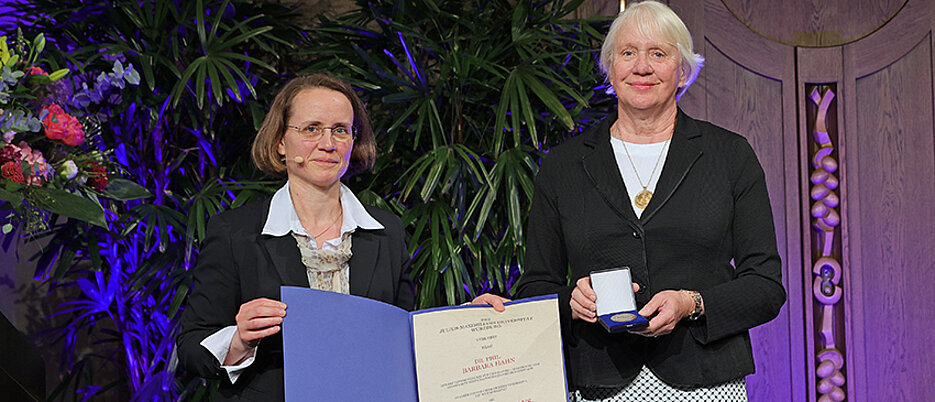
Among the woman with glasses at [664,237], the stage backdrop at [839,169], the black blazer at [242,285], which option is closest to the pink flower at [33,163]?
the black blazer at [242,285]

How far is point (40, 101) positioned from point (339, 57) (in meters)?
1.29

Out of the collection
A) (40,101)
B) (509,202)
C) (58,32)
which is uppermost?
(58,32)

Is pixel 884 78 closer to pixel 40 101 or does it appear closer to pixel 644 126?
Result: pixel 644 126

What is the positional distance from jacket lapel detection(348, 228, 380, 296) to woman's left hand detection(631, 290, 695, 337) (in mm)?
A: 563

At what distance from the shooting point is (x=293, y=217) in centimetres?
167

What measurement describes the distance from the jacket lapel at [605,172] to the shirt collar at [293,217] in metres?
0.49

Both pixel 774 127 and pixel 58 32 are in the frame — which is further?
pixel 774 127

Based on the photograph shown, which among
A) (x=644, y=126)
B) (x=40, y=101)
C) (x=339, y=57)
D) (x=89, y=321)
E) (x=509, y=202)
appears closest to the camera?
(x=644, y=126)

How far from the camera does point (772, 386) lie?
3.41m

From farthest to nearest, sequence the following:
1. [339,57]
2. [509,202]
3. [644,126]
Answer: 1. [339,57]
2. [509,202]
3. [644,126]

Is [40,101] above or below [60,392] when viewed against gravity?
above

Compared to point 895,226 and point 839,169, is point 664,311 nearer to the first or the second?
point 839,169

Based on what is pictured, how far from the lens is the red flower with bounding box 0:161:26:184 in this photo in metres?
1.85

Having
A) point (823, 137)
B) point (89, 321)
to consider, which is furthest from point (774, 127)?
point (89, 321)
